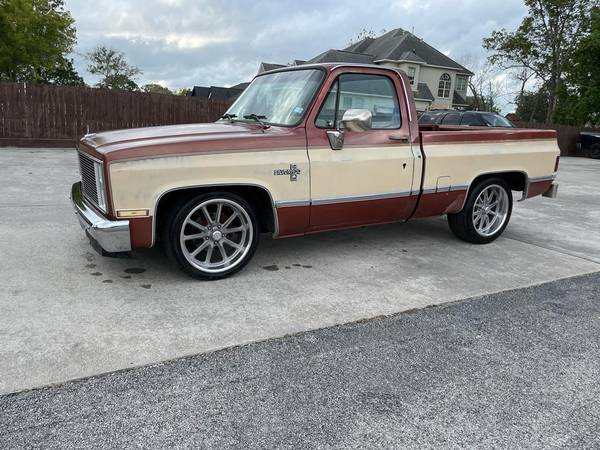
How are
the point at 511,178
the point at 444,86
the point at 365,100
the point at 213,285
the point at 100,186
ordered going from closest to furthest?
the point at 100,186 → the point at 213,285 → the point at 365,100 → the point at 511,178 → the point at 444,86

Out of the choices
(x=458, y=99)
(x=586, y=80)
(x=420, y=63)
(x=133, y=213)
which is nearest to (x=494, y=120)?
(x=133, y=213)


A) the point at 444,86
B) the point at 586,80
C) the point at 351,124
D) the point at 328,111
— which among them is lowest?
the point at 351,124

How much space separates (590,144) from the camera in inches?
1006

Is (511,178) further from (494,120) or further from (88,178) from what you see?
(494,120)

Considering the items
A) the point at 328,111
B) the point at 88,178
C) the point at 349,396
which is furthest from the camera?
the point at 328,111

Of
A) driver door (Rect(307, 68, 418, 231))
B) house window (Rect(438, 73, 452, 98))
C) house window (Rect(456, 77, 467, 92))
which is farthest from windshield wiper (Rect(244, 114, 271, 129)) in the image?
house window (Rect(456, 77, 467, 92))

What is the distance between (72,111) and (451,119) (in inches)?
485

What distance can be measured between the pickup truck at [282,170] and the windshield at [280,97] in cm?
1

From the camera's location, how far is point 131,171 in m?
3.59

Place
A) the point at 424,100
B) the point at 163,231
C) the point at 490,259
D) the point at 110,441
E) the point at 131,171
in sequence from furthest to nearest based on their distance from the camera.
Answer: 1. the point at 424,100
2. the point at 490,259
3. the point at 163,231
4. the point at 131,171
5. the point at 110,441

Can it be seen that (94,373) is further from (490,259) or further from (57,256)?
(490,259)

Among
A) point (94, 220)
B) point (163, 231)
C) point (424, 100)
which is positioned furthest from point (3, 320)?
point (424, 100)

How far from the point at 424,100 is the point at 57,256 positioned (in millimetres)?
41113

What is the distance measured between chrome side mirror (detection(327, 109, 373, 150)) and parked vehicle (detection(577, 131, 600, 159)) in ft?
84.4
